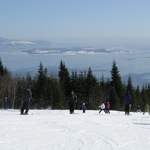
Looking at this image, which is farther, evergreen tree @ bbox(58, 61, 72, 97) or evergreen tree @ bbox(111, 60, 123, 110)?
evergreen tree @ bbox(58, 61, 72, 97)

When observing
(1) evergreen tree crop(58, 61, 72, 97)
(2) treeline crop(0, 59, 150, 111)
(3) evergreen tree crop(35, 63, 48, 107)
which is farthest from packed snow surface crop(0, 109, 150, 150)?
(1) evergreen tree crop(58, 61, 72, 97)

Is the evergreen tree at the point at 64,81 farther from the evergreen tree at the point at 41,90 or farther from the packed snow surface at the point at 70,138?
the packed snow surface at the point at 70,138

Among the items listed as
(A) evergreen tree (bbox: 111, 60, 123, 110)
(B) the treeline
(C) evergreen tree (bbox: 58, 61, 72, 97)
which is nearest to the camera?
(B) the treeline

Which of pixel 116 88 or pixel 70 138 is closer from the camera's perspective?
pixel 70 138

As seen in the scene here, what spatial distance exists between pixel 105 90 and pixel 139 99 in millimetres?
14569

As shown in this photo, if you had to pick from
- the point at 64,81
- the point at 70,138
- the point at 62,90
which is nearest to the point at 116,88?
the point at 64,81

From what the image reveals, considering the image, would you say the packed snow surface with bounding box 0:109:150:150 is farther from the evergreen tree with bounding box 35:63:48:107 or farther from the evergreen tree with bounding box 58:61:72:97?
the evergreen tree with bounding box 58:61:72:97

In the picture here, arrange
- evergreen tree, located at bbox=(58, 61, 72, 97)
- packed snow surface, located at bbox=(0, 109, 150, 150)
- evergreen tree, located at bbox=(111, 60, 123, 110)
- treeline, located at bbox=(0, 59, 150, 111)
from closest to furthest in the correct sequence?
packed snow surface, located at bbox=(0, 109, 150, 150)
treeline, located at bbox=(0, 59, 150, 111)
evergreen tree, located at bbox=(111, 60, 123, 110)
evergreen tree, located at bbox=(58, 61, 72, 97)

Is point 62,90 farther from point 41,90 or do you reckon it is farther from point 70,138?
point 70,138

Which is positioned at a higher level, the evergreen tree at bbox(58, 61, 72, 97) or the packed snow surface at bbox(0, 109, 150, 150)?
the evergreen tree at bbox(58, 61, 72, 97)

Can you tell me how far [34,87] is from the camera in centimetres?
7625

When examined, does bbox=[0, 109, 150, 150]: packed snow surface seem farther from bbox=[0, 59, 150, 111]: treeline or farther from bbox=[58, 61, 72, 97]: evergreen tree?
bbox=[58, 61, 72, 97]: evergreen tree

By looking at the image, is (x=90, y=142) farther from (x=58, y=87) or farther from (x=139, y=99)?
(x=139, y=99)

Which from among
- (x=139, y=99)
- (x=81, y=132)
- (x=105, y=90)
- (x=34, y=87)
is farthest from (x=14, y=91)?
(x=81, y=132)
